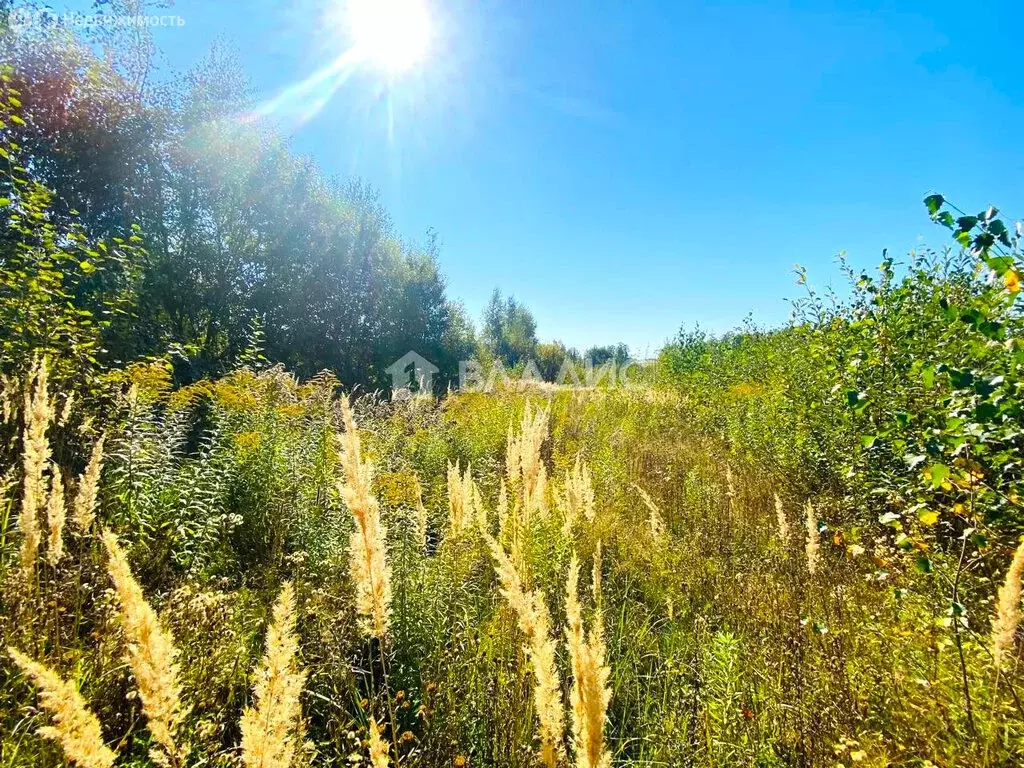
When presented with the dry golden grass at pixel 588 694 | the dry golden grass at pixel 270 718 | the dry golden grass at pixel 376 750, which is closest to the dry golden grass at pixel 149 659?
the dry golden grass at pixel 270 718

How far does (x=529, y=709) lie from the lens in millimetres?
1695

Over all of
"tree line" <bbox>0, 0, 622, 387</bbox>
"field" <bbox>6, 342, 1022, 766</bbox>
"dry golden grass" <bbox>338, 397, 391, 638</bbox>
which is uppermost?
"tree line" <bbox>0, 0, 622, 387</bbox>

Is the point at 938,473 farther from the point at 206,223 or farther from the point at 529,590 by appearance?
the point at 206,223

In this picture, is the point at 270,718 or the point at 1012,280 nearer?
the point at 270,718

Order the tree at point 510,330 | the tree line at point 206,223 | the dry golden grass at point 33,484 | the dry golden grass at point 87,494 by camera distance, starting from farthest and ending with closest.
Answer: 1. the tree at point 510,330
2. the tree line at point 206,223
3. the dry golden grass at point 87,494
4. the dry golden grass at point 33,484

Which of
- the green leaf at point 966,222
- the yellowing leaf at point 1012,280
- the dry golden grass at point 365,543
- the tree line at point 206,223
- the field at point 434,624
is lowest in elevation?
the field at point 434,624

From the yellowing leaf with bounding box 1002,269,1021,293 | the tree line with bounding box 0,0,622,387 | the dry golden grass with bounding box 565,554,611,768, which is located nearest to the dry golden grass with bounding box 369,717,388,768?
the dry golden grass with bounding box 565,554,611,768

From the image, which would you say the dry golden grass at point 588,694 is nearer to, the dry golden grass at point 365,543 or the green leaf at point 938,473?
the dry golden grass at point 365,543

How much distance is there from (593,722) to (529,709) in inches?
42.4

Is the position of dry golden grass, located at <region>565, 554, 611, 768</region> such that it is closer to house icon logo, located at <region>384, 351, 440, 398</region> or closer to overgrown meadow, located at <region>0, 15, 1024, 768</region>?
overgrown meadow, located at <region>0, 15, 1024, 768</region>

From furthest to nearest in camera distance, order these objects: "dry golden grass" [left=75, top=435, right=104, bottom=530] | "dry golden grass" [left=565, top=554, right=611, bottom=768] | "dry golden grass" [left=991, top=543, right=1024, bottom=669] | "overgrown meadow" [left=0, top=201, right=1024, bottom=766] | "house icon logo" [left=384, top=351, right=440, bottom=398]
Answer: "house icon logo" [left=384, top=351, right=440, bottom=398], "dry golden grass" [left=75, top=435, right=104, bottom=530], "overgrown meadow" [left=0, top=201, right=1024, bottom=766], "dry golden grass" [left=991, top=543, right=1024, bottom=669], "dry golden grass" [left=565, top=554, right=611, bottom=768]

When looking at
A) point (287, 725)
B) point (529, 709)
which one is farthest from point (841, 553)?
point (287, 725)

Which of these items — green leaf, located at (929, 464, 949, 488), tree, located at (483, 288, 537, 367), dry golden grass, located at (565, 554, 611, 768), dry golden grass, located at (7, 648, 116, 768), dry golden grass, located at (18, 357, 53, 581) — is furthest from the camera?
tree, located at (483, 288, 537, 367)

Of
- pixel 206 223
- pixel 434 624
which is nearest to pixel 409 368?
pixel 206 223
